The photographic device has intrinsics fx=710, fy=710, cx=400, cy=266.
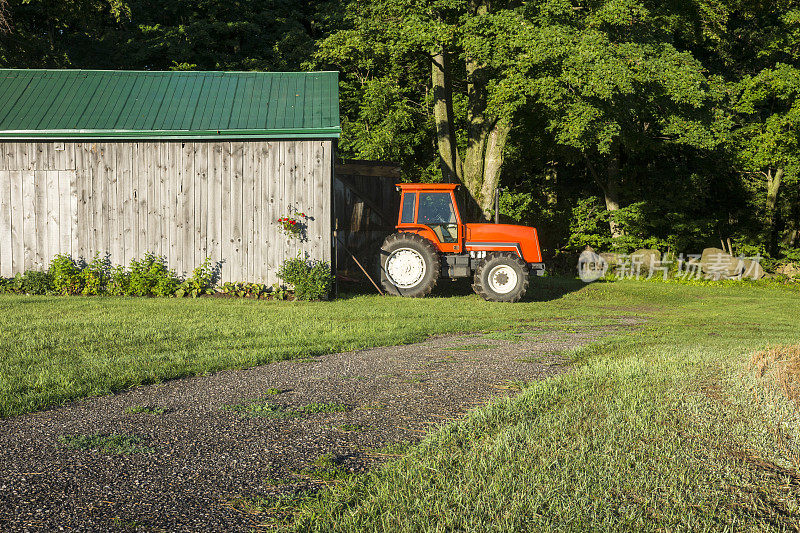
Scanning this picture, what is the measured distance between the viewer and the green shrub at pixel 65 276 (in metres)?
13.8

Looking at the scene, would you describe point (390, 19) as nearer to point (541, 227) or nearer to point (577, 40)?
point (577, 40)

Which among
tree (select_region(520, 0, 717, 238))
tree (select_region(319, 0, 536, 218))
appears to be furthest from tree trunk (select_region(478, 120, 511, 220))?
tree (select_region(520, 0, 717, 238))

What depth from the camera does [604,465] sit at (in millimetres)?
4070

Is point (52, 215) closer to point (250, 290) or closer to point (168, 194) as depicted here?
point (168, 194)

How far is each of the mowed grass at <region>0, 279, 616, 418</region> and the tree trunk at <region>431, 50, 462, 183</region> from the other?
6.07 metres

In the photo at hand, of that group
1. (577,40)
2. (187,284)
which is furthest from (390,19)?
(187,284)

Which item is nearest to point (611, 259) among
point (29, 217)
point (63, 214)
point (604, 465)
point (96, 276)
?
point (96, 276)

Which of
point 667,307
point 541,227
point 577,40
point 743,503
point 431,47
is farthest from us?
point 541,227

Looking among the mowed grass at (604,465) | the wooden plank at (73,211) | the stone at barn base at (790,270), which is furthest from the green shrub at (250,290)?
the stone at barn base at (790,270)

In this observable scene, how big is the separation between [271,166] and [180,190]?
188 cm

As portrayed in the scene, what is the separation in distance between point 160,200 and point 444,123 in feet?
29.4

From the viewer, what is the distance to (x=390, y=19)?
1861 cm

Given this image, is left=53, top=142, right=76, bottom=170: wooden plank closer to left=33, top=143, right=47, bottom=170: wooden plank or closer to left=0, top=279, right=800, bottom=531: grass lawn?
left=33, top=143, right=47, bottom=170: wooden plank

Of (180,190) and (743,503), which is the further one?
(180,190)
